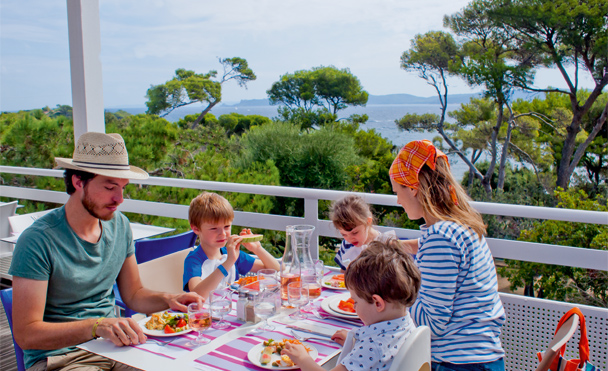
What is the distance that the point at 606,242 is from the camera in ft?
13.5

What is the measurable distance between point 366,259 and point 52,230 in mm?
1023

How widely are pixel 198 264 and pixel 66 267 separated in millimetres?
591

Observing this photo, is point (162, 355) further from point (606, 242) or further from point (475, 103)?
point (475, 103)

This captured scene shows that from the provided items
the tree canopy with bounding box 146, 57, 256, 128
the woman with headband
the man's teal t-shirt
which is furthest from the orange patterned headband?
the tree canopy with bounding box 146, 57, 256, 128

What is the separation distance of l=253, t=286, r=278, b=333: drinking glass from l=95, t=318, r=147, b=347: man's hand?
349 millimetres

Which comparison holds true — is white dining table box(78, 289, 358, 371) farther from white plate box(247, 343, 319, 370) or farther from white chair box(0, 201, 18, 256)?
white chair box(0, 201, 18, 256)

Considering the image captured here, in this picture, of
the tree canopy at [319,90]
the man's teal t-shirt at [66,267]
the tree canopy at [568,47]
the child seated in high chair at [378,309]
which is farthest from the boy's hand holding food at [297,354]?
the tree canopy at [319,90]

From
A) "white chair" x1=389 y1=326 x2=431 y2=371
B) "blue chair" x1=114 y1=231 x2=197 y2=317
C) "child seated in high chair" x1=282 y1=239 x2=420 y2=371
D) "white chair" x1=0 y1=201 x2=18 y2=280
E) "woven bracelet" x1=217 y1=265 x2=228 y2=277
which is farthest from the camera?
"white chair" x1=0 y1=201 x2=18 y2=280

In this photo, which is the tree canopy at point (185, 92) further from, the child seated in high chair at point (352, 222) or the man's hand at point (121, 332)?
the man's hand at point (121, 332)

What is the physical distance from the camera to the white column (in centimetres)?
326

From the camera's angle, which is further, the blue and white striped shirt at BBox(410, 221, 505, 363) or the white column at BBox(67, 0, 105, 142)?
the white column at BBox(67, 0, 105, 142)

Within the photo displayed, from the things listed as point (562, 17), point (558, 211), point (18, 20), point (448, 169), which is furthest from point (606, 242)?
point (18, 20)

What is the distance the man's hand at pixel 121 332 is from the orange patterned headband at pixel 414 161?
3.12ft

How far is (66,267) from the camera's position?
1.59 metres
